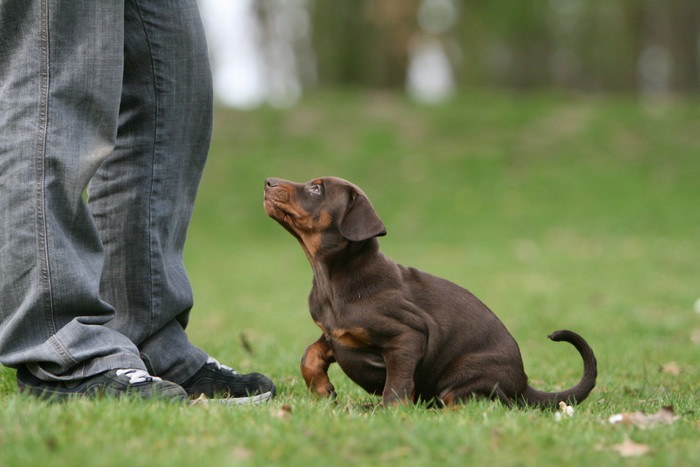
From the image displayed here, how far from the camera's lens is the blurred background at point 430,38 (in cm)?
2378

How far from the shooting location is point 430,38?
24219 mm

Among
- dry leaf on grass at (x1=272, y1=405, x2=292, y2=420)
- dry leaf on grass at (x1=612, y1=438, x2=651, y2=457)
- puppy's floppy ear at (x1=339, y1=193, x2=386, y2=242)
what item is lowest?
dry leaf on grass at (x1=272, y1=405, x2=292, y2=420)

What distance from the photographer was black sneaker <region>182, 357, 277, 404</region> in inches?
155

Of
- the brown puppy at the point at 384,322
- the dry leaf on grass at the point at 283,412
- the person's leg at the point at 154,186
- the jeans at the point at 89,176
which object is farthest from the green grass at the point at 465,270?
the person's leg at the point at 154,186

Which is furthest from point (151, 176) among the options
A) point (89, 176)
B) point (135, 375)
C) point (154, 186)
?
point (135, 375)

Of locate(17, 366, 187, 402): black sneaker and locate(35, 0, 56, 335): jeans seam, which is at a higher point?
locate(35, 0, 56, 335): jeans seam

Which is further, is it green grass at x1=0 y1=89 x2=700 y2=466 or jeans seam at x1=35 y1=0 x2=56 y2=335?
jeans seam at x1=35 y1=0 x2=56 y2=335

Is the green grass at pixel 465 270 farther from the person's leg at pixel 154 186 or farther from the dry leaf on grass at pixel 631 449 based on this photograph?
the person's leg at pixel 154 186

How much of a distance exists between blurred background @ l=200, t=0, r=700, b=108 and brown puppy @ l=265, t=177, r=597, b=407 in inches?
659

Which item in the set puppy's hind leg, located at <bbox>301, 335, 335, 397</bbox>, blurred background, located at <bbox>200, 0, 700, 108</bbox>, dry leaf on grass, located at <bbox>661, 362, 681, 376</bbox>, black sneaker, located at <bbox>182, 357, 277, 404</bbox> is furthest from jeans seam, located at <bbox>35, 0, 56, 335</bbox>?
blurred background, located at <bbox>200, 0, 700, 108</bbox>

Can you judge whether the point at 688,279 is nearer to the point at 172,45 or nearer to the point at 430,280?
the point at 430,280

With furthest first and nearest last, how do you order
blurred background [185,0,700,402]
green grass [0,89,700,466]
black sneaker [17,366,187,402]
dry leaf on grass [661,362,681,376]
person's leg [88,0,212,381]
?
blurred background [185,0,700,402] < dry leaf on grass [661,362,681,376] < person's leg [88,0,212,381] < black sneaker [17,366,187,402] < green grass [0,89,700,466]

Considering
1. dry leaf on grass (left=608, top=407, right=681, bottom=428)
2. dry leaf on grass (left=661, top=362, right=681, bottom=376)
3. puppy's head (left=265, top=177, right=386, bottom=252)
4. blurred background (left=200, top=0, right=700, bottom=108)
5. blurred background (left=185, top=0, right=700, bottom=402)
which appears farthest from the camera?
blurred background (left=200, top=0, right=700, bottom=108)

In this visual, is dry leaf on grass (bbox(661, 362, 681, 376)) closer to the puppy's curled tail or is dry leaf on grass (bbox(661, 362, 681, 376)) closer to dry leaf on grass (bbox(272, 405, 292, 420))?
the puppy's curled tail
